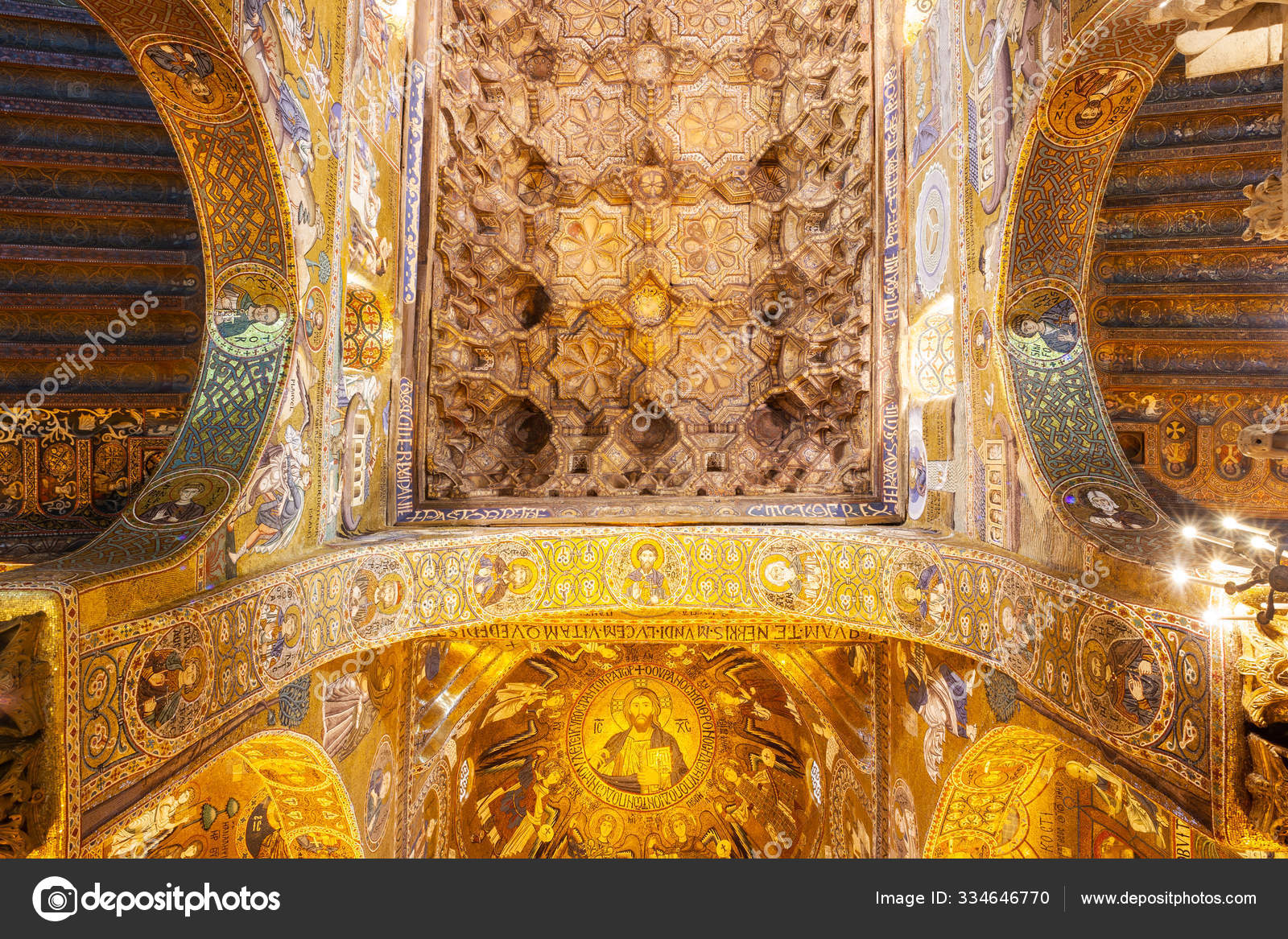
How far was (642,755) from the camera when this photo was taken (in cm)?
766

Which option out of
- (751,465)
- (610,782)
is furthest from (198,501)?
(610,782)

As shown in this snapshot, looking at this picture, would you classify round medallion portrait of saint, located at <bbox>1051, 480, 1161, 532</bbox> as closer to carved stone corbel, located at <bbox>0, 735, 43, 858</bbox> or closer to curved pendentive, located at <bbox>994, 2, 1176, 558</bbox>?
curved pendentive, located at <bbox>994, 2, 1176, 558</bbox>

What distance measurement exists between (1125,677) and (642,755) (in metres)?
5.64

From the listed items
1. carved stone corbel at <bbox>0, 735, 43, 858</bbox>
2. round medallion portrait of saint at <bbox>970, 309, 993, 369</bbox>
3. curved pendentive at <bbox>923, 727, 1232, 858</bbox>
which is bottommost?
curved pendentive at <bbox>923, 727, 1232, 858</bbox>

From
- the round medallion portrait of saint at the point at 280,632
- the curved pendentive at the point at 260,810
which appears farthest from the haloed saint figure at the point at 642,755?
the round medallion portrait of saint at the point at 280,632

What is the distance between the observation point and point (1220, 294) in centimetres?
561

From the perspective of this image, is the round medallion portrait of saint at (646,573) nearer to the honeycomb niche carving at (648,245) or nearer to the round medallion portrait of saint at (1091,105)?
the honeycomb niche carving at (648,245)

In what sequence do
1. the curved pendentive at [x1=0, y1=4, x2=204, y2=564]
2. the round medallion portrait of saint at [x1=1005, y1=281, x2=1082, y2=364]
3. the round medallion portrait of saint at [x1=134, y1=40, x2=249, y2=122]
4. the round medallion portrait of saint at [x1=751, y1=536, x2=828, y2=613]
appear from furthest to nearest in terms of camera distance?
1. the round medallion portrait of saint at [x1=751, y1=536, x2=828, y2=613]
2. the curved pendentive at [x1=0, y1=4, x2=204, y2=564]
3. the round medallion portrait of saint at [x1=1005, y1=281, x2=1082, y2=364]
4. the round medallion portrait of saint at [x1=134, y1=40, x2=249, y2=122]

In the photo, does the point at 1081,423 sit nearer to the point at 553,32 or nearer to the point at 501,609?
the point at 501,609

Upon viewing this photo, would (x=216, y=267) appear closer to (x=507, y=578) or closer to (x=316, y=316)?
(x=316, y=316)

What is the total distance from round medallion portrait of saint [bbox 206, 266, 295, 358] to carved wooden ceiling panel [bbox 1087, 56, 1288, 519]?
22.4ft

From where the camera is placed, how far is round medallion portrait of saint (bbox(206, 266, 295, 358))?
422 centimetres

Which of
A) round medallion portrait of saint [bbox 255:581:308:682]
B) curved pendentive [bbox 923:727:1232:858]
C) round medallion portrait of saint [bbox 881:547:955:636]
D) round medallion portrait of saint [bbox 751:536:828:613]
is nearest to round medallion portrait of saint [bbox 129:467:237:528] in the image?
round medallion portrait of saint [bbox 255:581:308:682]

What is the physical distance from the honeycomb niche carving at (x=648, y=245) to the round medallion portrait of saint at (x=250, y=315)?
7.82 ft
